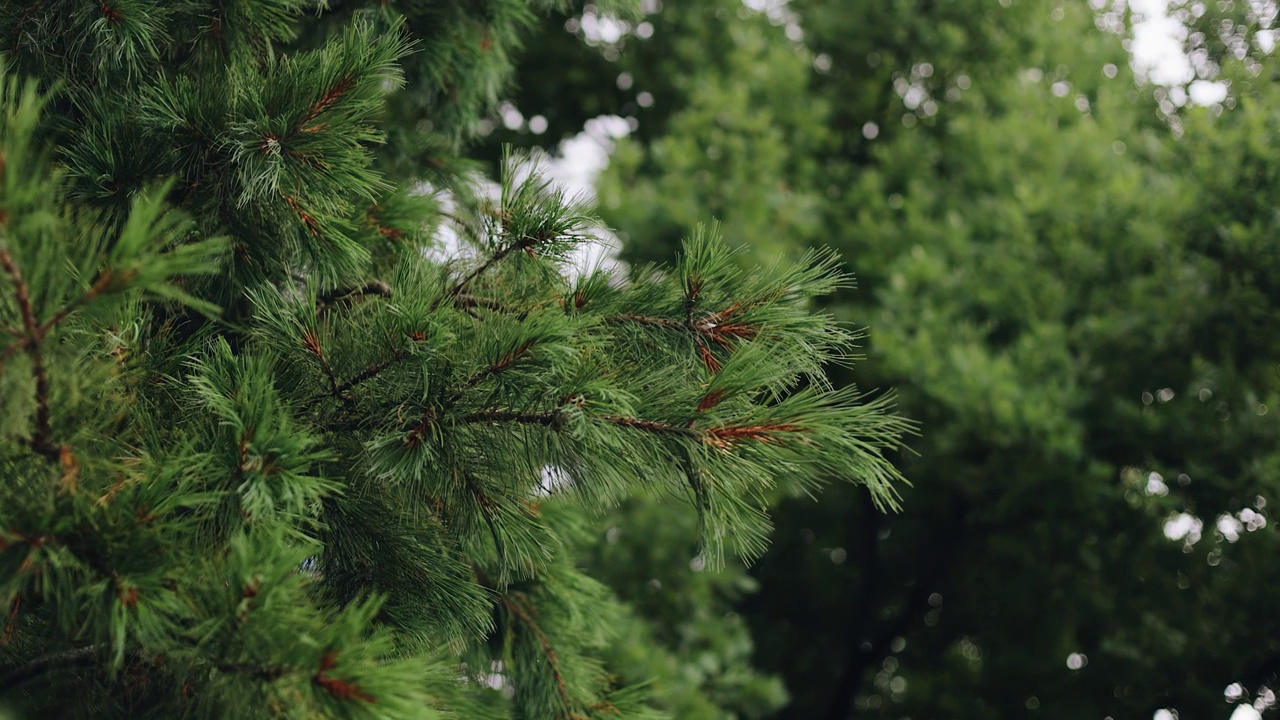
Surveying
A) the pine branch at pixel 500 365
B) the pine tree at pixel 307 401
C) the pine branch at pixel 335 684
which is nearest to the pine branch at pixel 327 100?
the pine tree at pixel 307 401

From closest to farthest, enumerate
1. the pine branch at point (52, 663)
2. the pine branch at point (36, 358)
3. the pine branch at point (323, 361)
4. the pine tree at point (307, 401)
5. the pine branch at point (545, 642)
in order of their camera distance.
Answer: the pine branch at point (36, 358) < the pine tree at point (307, 401) < the pine branch at point (52, 663) < the pine branch at point (323, 361) < the pine branch at point (545, 642)

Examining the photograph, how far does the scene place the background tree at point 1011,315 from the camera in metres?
4.96

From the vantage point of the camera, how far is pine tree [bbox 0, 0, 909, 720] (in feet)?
4.66

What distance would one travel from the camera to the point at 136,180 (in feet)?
6.10

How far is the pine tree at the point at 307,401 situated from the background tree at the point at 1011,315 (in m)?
3.82

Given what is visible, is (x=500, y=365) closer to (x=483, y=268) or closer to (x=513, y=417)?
(x=513, y=417)

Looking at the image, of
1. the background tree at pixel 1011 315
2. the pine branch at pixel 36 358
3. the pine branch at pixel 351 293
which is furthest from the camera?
the background tree at pixel 1011 315

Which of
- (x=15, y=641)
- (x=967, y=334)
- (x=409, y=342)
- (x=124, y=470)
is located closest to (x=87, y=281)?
(x=124, y=470)

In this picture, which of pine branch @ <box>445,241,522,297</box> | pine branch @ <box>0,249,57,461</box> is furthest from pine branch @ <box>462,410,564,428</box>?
pine branch @ <box>0,249,57,461</box>

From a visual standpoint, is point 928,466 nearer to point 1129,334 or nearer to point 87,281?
point 1129,334

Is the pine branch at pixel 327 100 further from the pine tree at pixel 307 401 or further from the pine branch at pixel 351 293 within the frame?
the pine branch at pixel 351 293

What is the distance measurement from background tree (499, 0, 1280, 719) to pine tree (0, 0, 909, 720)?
12.5 ft

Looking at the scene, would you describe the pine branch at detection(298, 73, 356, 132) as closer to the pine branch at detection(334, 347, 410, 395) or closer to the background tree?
the pine branch at detection(334, 347, 410, 395)

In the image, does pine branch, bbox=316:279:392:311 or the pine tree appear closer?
the pine tree
